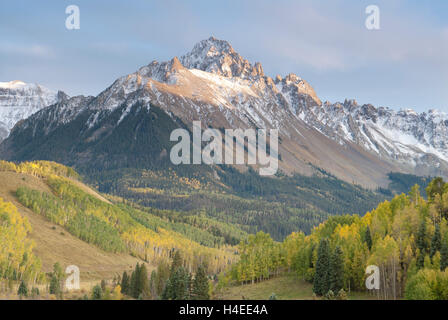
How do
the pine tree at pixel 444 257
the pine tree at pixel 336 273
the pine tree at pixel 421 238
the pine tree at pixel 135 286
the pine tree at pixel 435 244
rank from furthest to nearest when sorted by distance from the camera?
the pine tree at pixel 135 286 < the pine tree at pixel 421 238 < the pine tree at pixel 336 273 < the pine tree at pixel 435 244 < the pine tree at pixel 444 257

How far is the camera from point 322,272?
104 m

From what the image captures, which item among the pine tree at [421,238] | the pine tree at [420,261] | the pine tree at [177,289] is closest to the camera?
the pine tree at [420,261]

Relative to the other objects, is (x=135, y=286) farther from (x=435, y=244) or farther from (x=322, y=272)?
(x=435, y=244)

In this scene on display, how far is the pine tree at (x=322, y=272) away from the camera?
102 m

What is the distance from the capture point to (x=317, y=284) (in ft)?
341

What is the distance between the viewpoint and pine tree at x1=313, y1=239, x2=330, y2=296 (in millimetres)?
102125

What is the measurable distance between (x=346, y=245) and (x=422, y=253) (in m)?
21.0

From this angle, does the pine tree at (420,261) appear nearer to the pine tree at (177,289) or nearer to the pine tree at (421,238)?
the pine tree at (421,238)

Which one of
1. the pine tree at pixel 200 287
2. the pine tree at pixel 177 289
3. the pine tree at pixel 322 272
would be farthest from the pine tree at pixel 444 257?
the pine tree at pixel 177 289

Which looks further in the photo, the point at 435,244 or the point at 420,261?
the point at 435,244

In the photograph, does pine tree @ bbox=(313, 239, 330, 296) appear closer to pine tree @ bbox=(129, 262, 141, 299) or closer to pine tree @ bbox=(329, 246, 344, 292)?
pine tree @ bbox=(329, 246, 344, 292)

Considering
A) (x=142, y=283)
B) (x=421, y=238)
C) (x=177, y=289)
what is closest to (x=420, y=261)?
(x=421, y=238)
